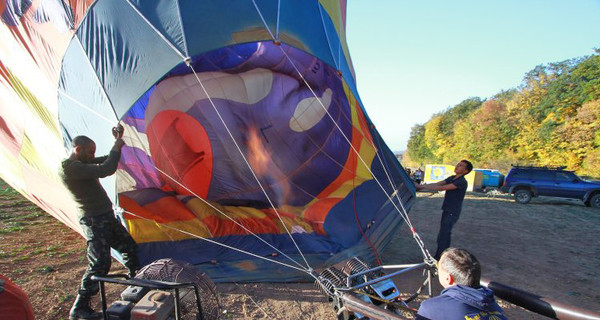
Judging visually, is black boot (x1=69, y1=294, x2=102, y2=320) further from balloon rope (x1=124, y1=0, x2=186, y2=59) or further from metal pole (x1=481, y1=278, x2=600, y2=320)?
metal pole (x1=481, y1=278, x2=600, y2=320)

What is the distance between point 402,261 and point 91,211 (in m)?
3.85

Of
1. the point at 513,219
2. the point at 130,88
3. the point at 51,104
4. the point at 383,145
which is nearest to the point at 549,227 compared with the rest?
the point at 513,219

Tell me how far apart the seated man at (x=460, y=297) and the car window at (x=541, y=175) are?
13201mm

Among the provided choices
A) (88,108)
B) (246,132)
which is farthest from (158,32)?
(246,132)

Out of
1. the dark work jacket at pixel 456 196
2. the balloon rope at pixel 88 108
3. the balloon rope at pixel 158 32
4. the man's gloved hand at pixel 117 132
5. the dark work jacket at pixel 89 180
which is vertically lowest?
the dark work jacket at pixel 456 196

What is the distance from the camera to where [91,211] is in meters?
2.90

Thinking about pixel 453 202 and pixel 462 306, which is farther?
pixel 453 202

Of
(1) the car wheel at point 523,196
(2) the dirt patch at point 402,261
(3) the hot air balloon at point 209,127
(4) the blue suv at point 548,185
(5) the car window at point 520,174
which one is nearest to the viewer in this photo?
(2) the dirt patch at point 402,261

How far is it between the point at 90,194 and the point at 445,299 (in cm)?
289

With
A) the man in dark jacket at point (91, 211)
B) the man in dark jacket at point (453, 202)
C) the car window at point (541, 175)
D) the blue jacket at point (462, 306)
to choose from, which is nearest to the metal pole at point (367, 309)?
the blue jacket at point (462, 306)

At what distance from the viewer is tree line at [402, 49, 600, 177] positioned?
19719mm

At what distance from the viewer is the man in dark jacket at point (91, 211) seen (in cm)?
272

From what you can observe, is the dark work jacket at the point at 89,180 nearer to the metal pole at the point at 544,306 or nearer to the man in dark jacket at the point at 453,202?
the metal pole at the point at 544,306

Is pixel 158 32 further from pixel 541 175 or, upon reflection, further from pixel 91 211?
pixel 541 175
